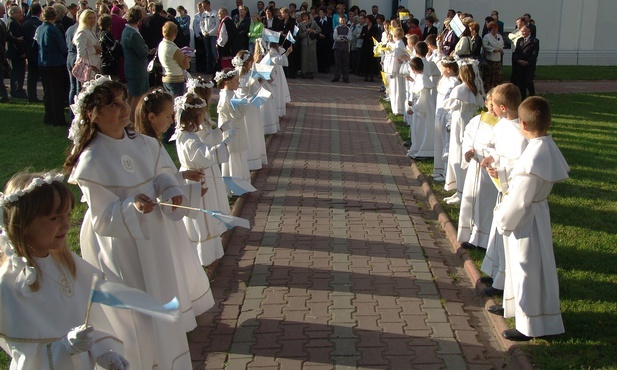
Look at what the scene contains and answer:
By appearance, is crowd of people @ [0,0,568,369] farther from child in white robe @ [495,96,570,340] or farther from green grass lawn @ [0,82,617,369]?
green grass lawn @ [0,82,617,369]

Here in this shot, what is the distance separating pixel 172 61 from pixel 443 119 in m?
4.45

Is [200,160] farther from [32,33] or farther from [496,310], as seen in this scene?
[32,33]

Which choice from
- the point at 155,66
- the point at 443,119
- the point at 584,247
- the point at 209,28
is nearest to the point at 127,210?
the point at 584,247

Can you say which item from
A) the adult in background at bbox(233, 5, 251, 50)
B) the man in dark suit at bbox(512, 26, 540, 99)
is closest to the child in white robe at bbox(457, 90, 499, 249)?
the man in dark suit at bbox(512, 26, 540, 99)

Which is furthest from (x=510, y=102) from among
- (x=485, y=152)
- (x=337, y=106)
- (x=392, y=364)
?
(x=337, y=106)

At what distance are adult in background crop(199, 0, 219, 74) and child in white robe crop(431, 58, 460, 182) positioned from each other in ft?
40.2

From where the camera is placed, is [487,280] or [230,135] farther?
[230,135]

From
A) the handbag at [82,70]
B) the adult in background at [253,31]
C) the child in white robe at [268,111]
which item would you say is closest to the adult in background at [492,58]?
the adult in background at [253,31]

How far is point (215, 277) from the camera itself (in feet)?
23.0

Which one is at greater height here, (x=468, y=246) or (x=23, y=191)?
(x=23, y=191)

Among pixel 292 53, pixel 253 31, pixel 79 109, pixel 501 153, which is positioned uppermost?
pixel 79 109

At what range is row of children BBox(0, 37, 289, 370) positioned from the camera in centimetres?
331

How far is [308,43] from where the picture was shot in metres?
23.7

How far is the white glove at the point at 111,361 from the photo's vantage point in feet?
10.9
